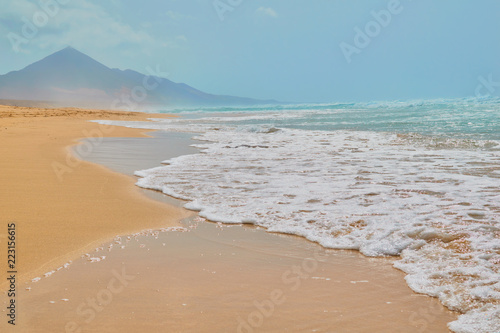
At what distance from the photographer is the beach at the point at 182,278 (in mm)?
2695

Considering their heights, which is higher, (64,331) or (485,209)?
(485,209)

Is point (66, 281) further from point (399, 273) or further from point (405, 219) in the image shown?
point (405, 219)

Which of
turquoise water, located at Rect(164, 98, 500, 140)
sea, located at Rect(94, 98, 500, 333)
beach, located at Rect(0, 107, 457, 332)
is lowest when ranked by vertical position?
beach, located at Rect(0, 107, 457, 332)

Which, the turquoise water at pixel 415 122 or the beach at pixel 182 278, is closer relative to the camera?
the beach at pixel 182 278

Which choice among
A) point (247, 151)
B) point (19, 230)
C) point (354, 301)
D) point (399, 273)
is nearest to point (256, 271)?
point (354, 301)

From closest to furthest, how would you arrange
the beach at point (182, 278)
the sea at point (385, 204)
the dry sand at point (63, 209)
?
the beach at point (182, 278)
the sea at point (385, 204)
the dry sand at point (63, 209)

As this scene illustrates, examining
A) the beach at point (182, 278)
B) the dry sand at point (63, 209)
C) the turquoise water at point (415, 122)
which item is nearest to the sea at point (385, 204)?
the beach at point (182, 278)

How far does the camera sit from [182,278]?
337 centimetres

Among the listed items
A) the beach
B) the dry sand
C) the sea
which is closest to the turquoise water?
the sea

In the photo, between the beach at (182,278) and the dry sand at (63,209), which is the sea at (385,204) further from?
the dry sand at (63,209)

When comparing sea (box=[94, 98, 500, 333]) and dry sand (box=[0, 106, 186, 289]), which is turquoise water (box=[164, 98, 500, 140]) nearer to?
sea (box=[94, 98, 500, 333])

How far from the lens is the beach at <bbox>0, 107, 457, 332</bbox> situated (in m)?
2.70

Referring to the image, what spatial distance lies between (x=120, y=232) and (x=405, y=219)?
10.4 feet

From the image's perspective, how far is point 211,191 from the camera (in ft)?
22.0
